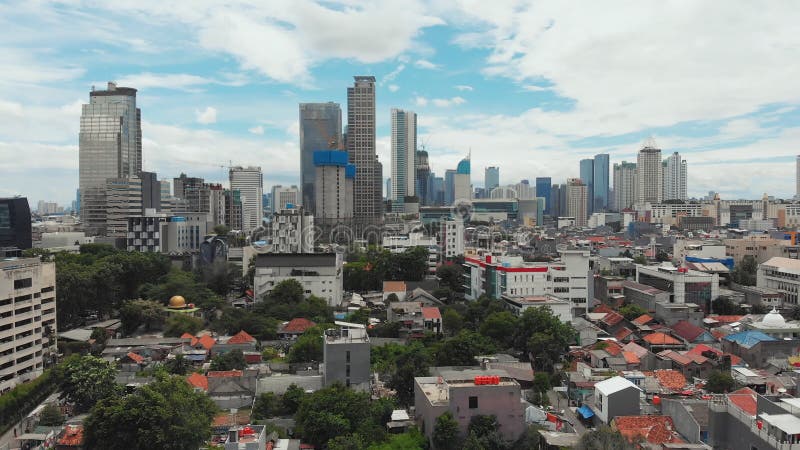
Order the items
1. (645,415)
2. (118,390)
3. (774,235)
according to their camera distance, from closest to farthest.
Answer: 1. (645,415)
2. (118,390)
3. (774,235)

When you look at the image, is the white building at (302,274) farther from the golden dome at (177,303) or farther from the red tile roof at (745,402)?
the red tile roof at (745,402)

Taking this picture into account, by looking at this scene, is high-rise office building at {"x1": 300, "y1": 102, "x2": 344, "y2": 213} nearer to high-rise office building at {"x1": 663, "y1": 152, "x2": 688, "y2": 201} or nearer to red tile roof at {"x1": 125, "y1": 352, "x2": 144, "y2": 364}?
high-rise office building at {"x1": 663, "y1": 152, "x2": 688, "y2": 201}

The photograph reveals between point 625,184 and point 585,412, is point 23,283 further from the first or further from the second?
point 625,184

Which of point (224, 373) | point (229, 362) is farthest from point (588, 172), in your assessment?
point (224, 373)

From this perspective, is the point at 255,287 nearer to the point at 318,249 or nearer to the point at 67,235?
the point at 318,249

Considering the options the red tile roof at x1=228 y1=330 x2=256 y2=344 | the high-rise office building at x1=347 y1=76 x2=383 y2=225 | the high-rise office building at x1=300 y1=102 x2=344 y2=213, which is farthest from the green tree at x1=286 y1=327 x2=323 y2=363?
the high-rise office building at x1=300 y1=102 x2=344 y2=213

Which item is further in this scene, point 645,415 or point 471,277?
point 471,277

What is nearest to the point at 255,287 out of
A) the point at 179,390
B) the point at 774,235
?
the point at 179,390
